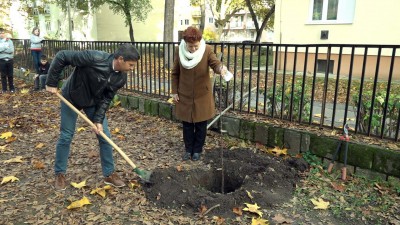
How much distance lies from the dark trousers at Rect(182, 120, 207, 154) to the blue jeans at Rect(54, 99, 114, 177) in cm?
111

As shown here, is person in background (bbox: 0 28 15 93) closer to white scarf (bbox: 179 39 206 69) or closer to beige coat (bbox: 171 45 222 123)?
beige coat (bbox: 171 45 222 123)

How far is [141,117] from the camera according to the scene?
671cm

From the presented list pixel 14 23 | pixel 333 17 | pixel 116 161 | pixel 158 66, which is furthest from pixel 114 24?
pixel 116 161

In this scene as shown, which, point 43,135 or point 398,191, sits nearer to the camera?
point 398,191

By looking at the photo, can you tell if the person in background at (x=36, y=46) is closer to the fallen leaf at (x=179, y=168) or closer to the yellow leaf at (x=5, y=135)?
the yellow leaf at (x=5, y=135)

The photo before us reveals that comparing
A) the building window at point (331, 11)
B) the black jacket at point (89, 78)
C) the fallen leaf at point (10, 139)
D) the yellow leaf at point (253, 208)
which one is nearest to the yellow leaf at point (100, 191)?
the black jacket at point (89, 78)

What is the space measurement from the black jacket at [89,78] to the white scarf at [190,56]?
865 millimetres

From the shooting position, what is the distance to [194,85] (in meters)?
4.18

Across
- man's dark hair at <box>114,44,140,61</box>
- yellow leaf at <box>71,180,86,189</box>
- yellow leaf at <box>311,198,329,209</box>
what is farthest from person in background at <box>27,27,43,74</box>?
yellow leaf at <box>311,198,329,209</box>

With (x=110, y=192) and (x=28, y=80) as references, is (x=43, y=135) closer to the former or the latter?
(x=110, y=192)

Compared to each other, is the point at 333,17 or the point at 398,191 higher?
the point at 333,17

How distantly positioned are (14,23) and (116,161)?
131 feet

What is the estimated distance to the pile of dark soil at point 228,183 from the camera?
11.0ft

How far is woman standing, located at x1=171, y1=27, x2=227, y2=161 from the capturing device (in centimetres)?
397
